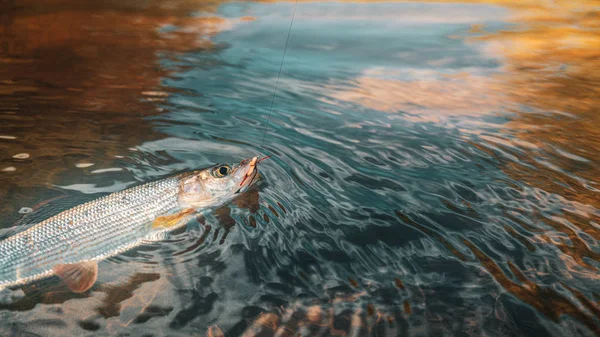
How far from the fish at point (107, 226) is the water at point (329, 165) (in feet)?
0.39

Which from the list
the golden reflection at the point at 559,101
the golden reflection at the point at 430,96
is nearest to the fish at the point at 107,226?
the golden reflection at the point at 559,101

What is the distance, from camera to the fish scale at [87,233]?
381 centimetres

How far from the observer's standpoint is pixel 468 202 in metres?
5.05

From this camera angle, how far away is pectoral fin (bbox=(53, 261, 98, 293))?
3.83 metres

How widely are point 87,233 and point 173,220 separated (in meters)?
0.70

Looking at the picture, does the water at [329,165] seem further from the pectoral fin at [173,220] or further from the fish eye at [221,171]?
the fish eye at [221,171]

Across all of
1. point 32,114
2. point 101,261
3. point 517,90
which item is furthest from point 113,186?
point 517,90

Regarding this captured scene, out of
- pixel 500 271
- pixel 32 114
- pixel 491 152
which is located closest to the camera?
pixel 500 271

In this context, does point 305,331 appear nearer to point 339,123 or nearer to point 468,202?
point 468,202

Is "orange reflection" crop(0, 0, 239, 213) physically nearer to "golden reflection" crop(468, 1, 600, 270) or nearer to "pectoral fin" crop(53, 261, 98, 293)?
"pectoral fin" crop(53, 261, 98, 293)

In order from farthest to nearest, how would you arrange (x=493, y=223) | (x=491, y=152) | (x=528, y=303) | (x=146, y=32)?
(x=146, y=32)
(x=491, y=152)
(x=493, y=223)
(x=528, y=303)

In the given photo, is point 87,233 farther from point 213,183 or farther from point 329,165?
point 329,165

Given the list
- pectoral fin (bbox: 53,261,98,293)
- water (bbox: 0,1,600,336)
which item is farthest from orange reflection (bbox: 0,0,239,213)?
pectoral fin (bbox: 53,261,98,293)

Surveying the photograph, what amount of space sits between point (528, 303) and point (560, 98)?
206 inches
